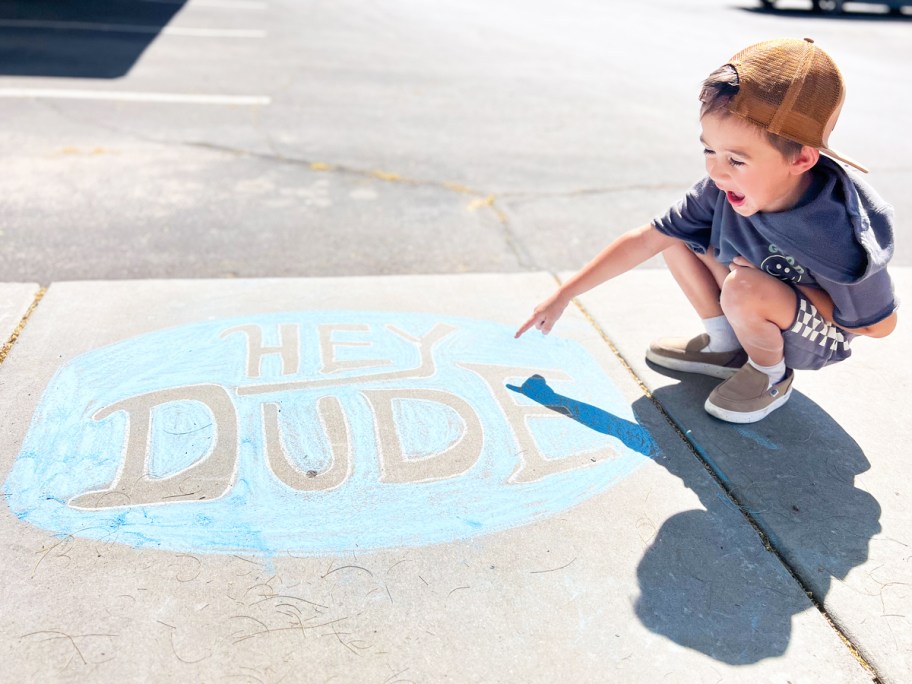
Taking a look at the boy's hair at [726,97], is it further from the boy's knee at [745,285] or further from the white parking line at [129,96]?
the white parking line at [129,96]

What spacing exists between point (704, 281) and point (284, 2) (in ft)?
35.0

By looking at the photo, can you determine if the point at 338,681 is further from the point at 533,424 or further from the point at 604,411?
the point at 604,411

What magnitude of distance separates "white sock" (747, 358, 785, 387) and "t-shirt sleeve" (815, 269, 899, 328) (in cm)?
26

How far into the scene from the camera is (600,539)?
1.94 m

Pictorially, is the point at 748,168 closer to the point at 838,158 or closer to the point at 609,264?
the point at 838,158

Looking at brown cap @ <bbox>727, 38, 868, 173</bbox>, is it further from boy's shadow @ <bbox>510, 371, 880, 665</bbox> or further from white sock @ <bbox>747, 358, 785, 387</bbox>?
boy's shadow @ <bbox>510, 371, 880, 665</bbox>

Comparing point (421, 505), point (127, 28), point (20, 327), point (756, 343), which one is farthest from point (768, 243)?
point (127, 28)

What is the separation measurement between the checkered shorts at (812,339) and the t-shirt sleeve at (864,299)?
75 millimetres

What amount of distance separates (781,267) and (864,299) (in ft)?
0.80

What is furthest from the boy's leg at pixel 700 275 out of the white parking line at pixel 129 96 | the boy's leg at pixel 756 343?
the white parking line at pixel 129 96

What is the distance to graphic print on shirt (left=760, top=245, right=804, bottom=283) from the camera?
2221 mm

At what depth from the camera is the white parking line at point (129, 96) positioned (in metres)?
5.64

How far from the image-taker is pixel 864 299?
2154mm

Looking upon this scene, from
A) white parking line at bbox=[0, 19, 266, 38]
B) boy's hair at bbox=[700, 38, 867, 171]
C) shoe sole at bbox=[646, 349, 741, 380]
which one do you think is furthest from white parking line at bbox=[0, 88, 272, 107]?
boy's hair at bbox=[700, 38, 867, 171]
